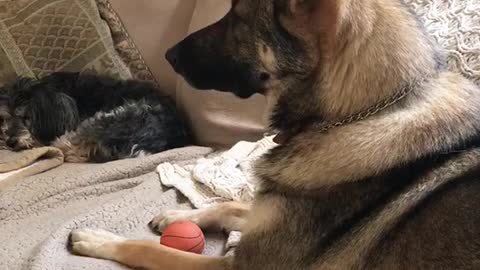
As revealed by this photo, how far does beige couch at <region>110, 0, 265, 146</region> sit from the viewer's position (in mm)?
2367

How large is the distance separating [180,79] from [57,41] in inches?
20.4

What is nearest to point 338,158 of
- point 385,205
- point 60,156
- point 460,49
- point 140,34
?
point 385,205

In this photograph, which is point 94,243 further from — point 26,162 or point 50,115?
point 50,115

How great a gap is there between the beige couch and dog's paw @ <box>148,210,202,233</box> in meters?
0.49

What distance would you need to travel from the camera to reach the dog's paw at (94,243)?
5.82ft

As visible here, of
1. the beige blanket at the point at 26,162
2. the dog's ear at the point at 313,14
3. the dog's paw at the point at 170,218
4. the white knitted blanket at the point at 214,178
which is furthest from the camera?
the beige blanket at the point at 26,162

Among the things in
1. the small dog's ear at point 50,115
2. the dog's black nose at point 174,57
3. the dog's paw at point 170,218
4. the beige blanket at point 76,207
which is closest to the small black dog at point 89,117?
the small dog's ear at point 50,115

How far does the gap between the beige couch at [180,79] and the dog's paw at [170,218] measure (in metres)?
0.49

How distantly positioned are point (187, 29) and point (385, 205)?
4.35 ft

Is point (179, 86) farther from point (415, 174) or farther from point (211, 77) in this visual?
point (415, 174)

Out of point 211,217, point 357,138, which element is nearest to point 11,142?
point 211,217

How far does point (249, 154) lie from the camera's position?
220 centimetres

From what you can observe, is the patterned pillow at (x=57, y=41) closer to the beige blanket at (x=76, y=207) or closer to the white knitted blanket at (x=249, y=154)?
the beige blanket at (x=76, y=207)

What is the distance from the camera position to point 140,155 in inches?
93.0
